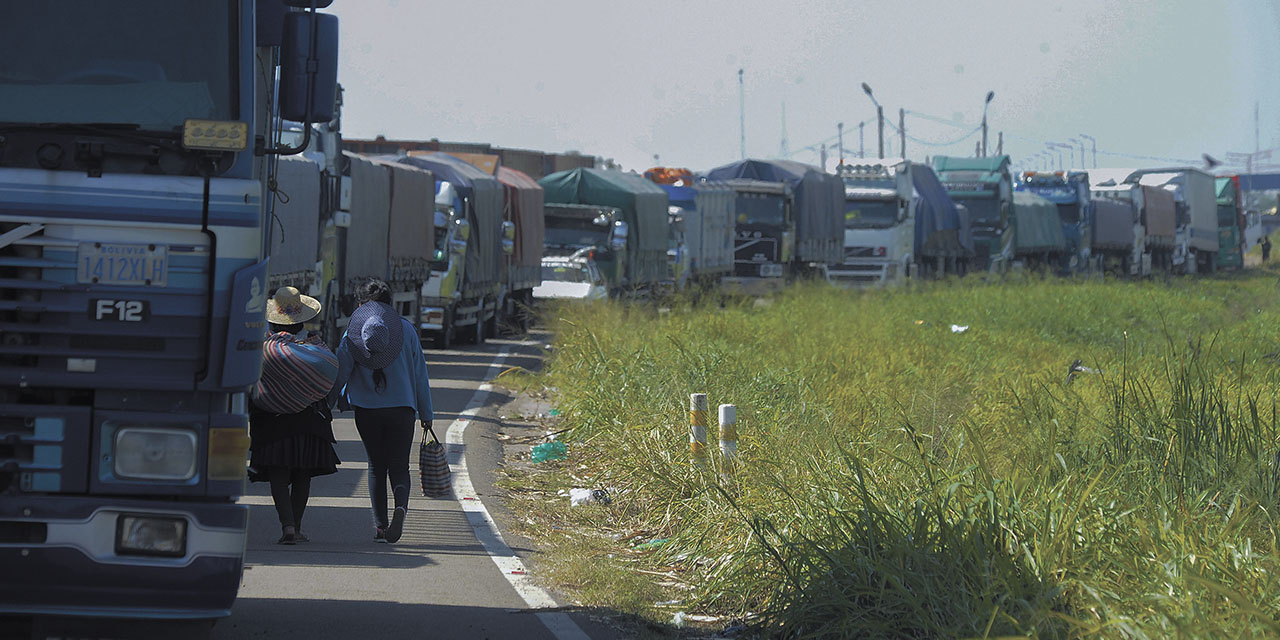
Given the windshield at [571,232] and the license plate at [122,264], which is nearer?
the license plate at [122,264]

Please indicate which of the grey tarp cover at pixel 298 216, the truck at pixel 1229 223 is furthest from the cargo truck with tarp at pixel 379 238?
the truck at pixel 1229 223

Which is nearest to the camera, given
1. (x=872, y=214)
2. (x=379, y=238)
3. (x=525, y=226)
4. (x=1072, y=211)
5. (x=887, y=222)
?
(x=379, y=238)

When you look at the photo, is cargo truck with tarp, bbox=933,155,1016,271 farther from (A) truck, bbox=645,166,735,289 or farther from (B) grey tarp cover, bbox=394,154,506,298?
(B) grey tarp cover, bbox=394,154,506,298

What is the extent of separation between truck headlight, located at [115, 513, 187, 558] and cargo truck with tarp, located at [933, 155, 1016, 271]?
45274mm

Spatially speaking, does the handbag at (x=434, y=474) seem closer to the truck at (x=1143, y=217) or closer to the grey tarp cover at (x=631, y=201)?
the grey tarp cover at (x=631, y=201)

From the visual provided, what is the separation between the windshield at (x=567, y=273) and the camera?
33.6m

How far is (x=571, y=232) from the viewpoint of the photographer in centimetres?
3603

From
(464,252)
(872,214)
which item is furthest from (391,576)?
(872,214)

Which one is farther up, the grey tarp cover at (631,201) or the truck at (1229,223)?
the truck at (1229,223)

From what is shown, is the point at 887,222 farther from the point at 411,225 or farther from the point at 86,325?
the point at 86,325

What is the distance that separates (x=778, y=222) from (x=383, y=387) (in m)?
34.3

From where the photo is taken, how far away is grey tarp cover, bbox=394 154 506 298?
27.6 metres

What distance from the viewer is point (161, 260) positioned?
18.4 feet

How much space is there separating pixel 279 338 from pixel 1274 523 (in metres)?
4.83
